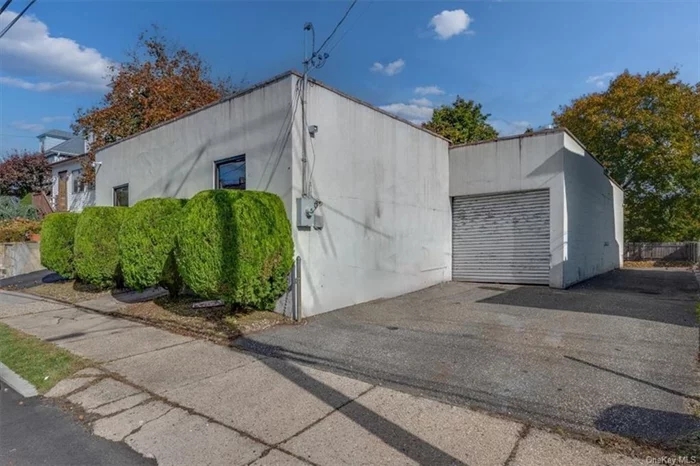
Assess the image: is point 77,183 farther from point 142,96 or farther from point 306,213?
point 306,213

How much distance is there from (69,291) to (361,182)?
830 centimetres

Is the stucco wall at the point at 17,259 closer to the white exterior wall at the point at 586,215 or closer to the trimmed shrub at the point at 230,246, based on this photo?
the trimmed shrub at the point at 230,246

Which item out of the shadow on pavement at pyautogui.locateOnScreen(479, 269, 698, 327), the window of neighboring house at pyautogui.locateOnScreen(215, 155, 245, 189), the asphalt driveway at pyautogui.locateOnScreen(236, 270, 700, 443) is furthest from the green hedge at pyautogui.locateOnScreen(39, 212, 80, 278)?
the shadow on pavement at pyautogui.locateOnScreen(479, 269, 698, 327)

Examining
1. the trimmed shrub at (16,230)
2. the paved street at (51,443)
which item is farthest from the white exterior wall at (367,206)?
the trimmed shrub at (16,230)

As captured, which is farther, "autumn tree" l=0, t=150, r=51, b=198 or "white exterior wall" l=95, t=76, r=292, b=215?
"autumn tree" l=0, t=150, r=51, b=198

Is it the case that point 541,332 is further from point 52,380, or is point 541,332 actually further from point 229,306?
point 52,380

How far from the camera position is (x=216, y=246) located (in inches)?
244

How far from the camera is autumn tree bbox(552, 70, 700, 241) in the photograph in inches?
814

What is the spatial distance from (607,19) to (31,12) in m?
10.4

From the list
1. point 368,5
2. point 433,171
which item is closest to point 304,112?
point 368,5

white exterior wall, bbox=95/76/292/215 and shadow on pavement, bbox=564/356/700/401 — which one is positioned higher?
white exterior wall, bbox=95/76/292/215

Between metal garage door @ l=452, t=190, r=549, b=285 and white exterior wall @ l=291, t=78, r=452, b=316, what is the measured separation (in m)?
0.67

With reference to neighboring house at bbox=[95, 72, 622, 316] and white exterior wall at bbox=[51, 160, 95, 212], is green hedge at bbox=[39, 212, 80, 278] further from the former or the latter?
white exterior wall at bbox=[51, 160, 95, 212]

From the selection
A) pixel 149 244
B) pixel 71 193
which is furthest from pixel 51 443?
pixel 71 193
